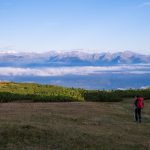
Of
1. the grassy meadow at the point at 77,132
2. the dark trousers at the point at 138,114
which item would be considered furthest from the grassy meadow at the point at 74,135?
the dark trousers at the point at 138,114

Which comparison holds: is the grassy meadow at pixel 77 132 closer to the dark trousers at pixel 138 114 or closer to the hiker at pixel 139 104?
the dark trousers at pixel 138 114

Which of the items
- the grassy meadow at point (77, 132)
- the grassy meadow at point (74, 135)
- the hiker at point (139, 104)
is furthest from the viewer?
the hiker at point (139, 104)

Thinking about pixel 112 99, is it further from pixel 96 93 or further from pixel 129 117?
pixel 129 117

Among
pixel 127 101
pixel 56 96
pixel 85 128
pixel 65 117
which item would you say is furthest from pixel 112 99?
pixel 85 128

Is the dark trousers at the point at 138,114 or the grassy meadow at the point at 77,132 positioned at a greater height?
the dark trousers at the point at 138,114

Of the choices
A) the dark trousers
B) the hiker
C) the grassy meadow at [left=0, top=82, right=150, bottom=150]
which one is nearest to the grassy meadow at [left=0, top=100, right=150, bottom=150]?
the grassy meadow at [left=0, top=82, right=150, bottom=150]

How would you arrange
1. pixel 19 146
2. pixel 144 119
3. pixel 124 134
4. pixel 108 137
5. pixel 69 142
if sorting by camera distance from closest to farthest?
pixel 19 146 < pixel 69 142 < pixel 108 137 < pixel 124 134 < pixel 144 119

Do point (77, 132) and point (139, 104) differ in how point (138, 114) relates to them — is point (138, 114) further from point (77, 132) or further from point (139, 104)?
point (77, 132)

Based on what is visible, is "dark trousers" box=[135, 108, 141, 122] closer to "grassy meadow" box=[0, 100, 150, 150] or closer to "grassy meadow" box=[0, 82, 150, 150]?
"grassy meadow" box=[0, 82, 150, 150]

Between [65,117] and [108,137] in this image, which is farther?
[65,117]

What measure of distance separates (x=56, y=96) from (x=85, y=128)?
3961 centimetres

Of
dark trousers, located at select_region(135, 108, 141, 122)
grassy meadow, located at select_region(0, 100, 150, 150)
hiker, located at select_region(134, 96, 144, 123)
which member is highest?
hiker, located at select_region(134, 96, 144, 123)

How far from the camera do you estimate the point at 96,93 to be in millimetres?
89375

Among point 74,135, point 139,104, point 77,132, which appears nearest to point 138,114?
point 139,104
